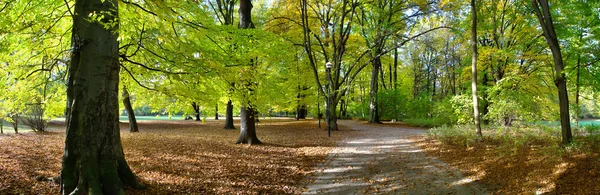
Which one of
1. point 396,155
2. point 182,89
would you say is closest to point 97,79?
point 182,89

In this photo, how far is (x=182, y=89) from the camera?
700 centimetres

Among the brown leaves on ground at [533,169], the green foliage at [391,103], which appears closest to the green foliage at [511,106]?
the brown leaves on ground at [533,169]

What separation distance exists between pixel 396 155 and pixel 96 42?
8.66m

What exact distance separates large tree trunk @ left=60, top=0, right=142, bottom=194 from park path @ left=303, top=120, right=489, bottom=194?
345cm

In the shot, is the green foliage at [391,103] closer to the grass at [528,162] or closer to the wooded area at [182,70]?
the wooded area at [182,70]

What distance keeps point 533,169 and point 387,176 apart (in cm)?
275

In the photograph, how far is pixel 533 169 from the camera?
19.8 feet

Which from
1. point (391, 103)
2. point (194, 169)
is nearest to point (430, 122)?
point (391, 103)

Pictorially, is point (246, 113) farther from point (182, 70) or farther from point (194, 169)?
point (182, 70)

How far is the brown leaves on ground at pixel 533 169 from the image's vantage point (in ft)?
16.3

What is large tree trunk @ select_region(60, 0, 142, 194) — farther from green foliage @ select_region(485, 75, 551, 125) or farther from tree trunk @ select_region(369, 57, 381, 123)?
tree trunk @ select_region(369, 57, 381, 123)

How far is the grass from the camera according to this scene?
5.07 m

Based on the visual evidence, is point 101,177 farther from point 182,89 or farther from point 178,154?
point 178,154

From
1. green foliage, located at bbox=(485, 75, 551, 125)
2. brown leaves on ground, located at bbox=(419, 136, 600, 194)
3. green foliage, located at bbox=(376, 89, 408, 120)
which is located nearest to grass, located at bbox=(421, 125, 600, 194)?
brown leaves on ground, located at bbox=(419, 136, 600, 194)
